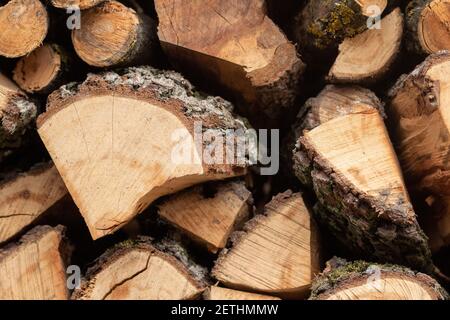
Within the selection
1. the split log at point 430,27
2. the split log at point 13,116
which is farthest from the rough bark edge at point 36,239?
the split log at point 430,27

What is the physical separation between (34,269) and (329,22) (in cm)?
136

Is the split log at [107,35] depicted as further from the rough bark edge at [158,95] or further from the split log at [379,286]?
the split log at [379,286]

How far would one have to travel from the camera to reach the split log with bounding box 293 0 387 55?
206 cm

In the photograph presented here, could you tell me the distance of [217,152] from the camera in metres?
1.90

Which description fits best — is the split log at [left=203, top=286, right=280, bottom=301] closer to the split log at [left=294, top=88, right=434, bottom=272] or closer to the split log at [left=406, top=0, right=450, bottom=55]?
the split log at [left=294, top=88, right=434, bottom=272]

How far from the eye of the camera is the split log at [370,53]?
206 centimetres

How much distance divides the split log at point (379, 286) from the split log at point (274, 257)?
0.50 ft

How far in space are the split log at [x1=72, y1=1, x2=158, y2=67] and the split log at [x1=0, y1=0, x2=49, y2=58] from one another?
119mm

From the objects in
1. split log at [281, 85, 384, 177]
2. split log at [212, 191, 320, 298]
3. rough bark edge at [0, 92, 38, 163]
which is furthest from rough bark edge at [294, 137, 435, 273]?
rough bark edge at [0, 92, 38, 163]

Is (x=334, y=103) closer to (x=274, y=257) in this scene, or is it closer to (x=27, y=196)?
(x=274, y=257)

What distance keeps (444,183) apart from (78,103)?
4.05 ft
